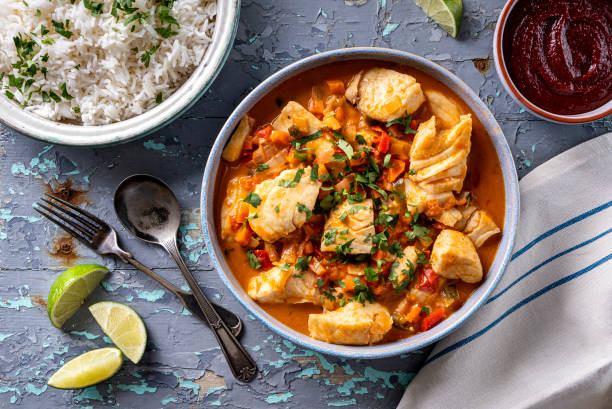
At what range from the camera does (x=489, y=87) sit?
3084mm

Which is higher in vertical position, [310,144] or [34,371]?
[310,144]

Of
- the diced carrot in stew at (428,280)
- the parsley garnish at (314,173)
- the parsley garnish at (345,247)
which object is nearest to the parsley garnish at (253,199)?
the parsley garnish at (314,173)

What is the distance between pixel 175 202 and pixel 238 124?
66cm

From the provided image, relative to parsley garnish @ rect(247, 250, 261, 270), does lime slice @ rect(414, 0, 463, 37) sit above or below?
above

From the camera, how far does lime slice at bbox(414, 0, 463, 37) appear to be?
9.66 ft

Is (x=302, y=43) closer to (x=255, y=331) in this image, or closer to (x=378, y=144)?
(x=378, y=144)

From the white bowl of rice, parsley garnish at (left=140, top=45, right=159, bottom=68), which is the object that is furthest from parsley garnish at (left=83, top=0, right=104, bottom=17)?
parsley garnish at (left=140, top=45, right=159, bottom=68)

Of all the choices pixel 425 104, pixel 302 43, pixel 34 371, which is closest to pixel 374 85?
pixel 425 104

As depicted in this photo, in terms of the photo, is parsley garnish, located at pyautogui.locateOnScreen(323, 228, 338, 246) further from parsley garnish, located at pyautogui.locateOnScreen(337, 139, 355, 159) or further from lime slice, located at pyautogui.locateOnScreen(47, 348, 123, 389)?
lime slice, located at pyautogui.locateOnScreen(47, 348, 123, 389)

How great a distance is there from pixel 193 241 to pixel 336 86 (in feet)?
4.15

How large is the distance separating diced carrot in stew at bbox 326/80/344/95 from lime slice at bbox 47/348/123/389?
2018 mm

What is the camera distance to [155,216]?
3.13 metres

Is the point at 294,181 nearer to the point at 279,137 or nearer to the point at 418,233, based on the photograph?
the point at 279,137

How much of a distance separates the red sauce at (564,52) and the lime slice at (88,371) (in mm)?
2823
